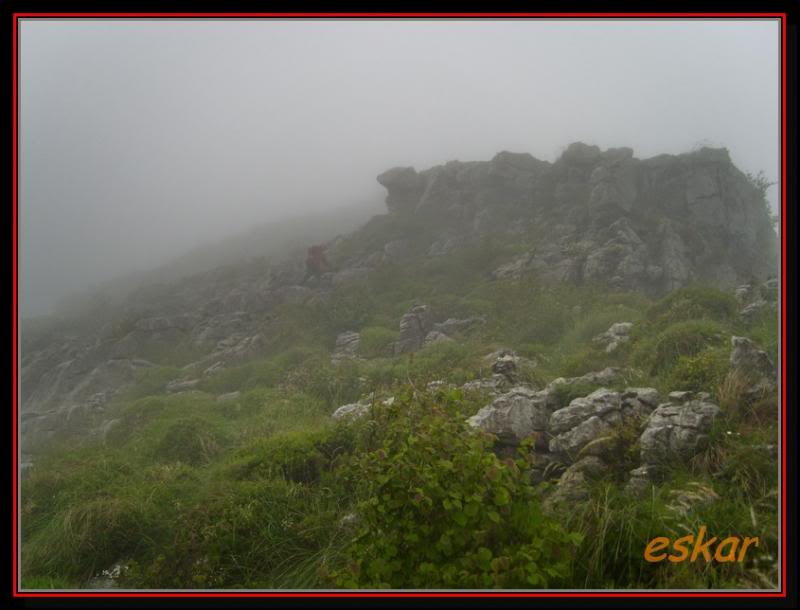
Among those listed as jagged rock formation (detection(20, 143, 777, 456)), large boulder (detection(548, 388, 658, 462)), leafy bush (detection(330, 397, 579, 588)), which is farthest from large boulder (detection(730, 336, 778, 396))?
jagged rock formation (detection(20, 143, 777, 456))

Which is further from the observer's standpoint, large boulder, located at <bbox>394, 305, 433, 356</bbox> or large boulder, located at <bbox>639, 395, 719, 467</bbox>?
large boulder, located at <bbox>394, 305, 433, 356</bbox>

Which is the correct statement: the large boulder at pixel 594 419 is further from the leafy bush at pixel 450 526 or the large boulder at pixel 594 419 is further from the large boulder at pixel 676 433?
the leafy bush at pixel 450 526

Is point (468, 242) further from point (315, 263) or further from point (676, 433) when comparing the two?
point (676, 433)

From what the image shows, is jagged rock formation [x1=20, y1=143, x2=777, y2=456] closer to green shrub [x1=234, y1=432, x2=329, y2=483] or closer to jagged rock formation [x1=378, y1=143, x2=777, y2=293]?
jagged rock formation [x1=378, y1=143, x2=777, y2=293]

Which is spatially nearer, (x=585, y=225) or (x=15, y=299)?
(x=15, y=299)

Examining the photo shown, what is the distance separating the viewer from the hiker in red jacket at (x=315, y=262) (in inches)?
938

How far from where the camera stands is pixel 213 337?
2025 centimetres

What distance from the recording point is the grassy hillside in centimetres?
378

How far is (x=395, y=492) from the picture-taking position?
151 inches

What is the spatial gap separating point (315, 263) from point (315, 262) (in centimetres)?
5

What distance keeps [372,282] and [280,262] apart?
7.23m

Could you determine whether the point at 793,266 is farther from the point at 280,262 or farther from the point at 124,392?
the point at 280,262

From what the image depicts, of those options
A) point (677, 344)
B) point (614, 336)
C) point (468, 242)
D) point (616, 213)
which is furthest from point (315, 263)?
point (677, 344)

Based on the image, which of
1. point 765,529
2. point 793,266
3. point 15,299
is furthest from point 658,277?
point 15,299
